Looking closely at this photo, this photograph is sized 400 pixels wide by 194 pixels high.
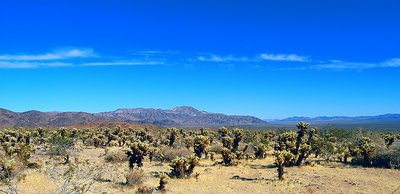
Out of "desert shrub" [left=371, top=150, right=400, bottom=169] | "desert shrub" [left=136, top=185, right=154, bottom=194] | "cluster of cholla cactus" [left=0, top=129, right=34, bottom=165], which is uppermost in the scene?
"cluster of cholla cactus" [left=0, top=129, right=34, bottom=165]

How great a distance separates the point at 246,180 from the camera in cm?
2530

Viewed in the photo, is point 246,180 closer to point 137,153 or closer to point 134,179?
point 134,179

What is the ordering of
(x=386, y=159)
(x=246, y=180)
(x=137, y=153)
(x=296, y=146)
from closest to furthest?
(x=246, y=180) < (x=137, y=153) < (x=386, y=159) < (x=296, y=146)

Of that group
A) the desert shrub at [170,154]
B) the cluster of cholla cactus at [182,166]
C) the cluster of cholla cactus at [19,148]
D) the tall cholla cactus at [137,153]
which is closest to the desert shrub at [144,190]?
the cluster of cholla cactus at [182,166]

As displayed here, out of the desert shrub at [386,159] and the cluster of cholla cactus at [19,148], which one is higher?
the cluster of cholla cactus at [19,148]

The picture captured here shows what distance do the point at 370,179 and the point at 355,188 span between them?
11.7 ft

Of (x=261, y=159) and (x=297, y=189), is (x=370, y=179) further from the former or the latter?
(x=261, y=159)

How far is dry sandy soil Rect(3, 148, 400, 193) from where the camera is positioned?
871 inches

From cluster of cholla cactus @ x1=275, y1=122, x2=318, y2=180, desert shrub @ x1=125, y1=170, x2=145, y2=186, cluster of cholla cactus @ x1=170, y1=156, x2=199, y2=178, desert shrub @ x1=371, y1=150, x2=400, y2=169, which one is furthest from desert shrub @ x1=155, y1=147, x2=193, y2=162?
desert shrub @ x1=371, y1=150, x2=400, y2=169

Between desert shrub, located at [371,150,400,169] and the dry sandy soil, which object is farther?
desert shrub, located at [371,150,400,169]

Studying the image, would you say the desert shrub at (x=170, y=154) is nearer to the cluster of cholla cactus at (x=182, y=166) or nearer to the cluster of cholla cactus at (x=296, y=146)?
the cluster of cholla cactus at (x=296, y=146)

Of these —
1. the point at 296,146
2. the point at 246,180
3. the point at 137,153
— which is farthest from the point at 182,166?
the point at 296,146

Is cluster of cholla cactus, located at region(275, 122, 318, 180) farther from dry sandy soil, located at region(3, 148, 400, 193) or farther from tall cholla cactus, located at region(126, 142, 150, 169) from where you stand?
tall cholla cactus, located at region(126, 142, 150, 169)

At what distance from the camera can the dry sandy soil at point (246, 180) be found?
72.6 ft
